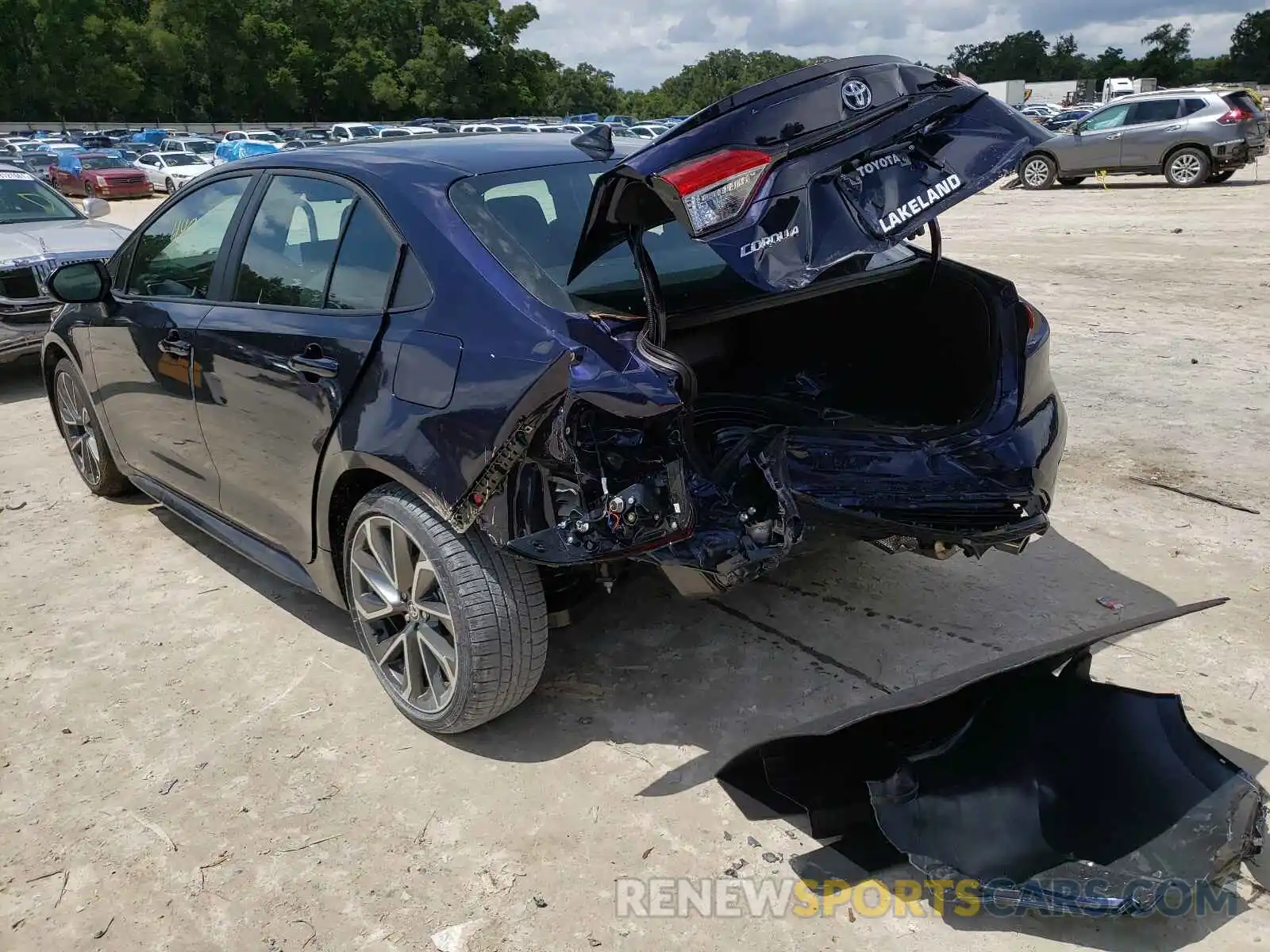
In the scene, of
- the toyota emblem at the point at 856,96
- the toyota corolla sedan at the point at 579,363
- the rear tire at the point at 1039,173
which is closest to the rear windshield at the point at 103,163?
the rear tire at the point at 1039,173

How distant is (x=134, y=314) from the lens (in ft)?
13.4

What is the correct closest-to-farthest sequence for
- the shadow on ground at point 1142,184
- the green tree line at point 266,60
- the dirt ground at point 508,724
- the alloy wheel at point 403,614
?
the dirt ground at point 508,724 < the alloy wheel at point 403,614 < the shadow on ground at point 1142,184 < the green tree line at point 266,60

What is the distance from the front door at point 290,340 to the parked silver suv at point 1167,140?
16.6 metres

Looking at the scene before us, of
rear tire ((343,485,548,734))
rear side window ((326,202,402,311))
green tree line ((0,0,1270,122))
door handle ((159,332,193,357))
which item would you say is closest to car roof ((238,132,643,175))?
rear side window ((326,202,402,311))

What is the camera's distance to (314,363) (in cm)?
307

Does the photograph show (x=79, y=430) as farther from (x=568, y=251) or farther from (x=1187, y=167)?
(x=1187, y=167)

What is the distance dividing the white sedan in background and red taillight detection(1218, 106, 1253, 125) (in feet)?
81.6

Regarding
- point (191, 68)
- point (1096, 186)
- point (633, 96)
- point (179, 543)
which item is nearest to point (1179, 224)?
point (1096, 186)

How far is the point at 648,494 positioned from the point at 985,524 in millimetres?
1078

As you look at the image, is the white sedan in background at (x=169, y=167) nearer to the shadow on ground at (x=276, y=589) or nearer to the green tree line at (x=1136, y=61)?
the shadow on ground at (x=276, y=589)

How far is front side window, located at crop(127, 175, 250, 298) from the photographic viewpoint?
374 cm

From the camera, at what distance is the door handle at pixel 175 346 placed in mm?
3697

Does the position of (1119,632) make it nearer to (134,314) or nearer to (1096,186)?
(134,314)

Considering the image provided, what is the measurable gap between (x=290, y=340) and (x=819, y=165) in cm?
176
